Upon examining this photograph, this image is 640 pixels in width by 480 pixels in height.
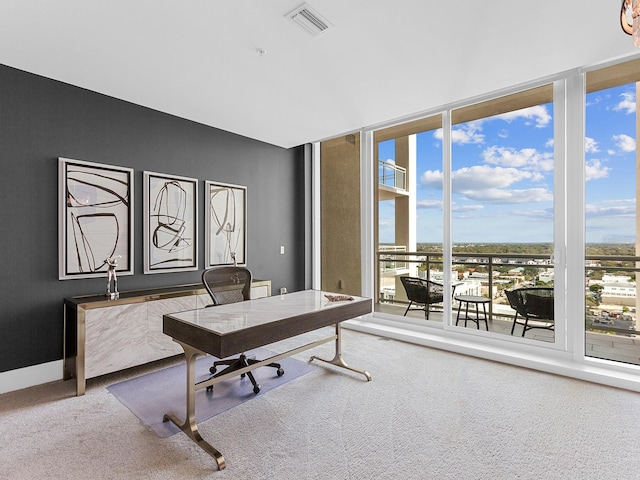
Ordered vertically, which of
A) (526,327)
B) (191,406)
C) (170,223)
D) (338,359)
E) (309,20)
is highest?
(309,20)

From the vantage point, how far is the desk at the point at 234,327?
1.96 meters

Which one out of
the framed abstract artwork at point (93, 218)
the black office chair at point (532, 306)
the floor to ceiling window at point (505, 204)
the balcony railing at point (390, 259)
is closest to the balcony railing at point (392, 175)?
the floor to ceiling window at point (505, 204)

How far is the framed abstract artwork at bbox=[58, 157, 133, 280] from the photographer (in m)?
2.97

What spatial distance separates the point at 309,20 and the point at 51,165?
249 cm

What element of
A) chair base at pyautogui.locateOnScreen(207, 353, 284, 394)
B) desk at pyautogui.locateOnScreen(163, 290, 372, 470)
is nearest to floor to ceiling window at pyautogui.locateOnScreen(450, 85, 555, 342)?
desk at pyautogui.locateOnScreen(163, 290, 372, 470)

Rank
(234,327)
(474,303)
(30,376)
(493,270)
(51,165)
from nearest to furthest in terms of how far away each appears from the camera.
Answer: (234,327) < (30,376) < (51,165) < (493,270) < (474,303)

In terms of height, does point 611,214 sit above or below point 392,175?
below

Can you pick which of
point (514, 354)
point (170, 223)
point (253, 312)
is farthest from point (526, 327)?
point (170, 223)

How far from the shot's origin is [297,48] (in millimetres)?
2557

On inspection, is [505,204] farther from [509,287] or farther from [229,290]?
[229,290]

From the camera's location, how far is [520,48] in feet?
8.41

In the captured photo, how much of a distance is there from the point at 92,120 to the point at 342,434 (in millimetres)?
3425

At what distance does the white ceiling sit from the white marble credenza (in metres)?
1.92

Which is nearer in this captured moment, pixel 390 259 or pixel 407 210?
pixel 407 210
